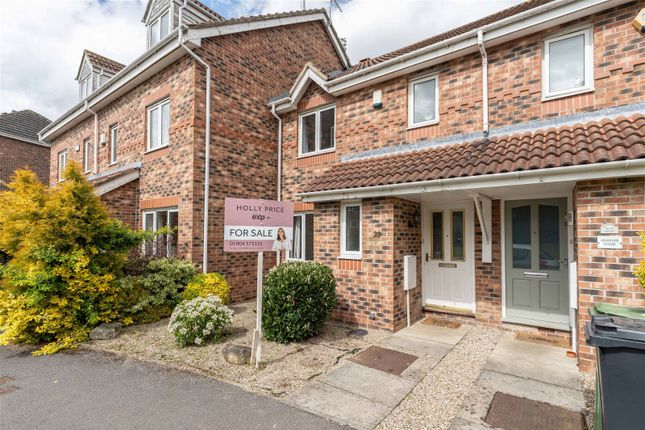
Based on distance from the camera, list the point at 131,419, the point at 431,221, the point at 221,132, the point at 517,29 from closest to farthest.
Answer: the point at 131,419
the point at 517,29
the point at 431,221
the point at 221,132

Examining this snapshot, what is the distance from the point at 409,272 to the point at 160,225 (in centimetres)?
740

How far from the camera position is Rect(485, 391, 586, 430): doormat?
3.33 m

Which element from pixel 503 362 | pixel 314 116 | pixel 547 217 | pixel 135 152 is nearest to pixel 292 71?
pixel 314 116

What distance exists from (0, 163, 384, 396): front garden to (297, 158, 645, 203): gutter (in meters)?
1.69

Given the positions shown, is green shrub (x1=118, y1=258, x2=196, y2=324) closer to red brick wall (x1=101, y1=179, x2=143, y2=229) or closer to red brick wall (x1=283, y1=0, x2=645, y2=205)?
red brick wall (x1=101, y1=179, x2=143, y2=229)

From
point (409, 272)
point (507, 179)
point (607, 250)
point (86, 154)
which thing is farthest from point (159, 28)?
point (607, 250)

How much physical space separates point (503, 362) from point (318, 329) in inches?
120

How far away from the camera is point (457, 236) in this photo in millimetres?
6941

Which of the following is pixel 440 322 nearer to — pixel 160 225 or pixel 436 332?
pixel 436 332

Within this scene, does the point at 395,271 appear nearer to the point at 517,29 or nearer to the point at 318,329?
the point at 318,329

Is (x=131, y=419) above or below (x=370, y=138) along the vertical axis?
below

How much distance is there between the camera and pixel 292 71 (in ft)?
37.5

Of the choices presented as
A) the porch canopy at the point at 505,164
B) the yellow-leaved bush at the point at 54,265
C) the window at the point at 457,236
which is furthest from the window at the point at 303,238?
the yellow-leaved bush at the point at 54,265

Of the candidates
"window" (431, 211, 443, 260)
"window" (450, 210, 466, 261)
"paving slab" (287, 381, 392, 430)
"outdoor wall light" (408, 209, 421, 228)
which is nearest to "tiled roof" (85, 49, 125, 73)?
"outdoor wall light" (408, 209, 421, 228)
